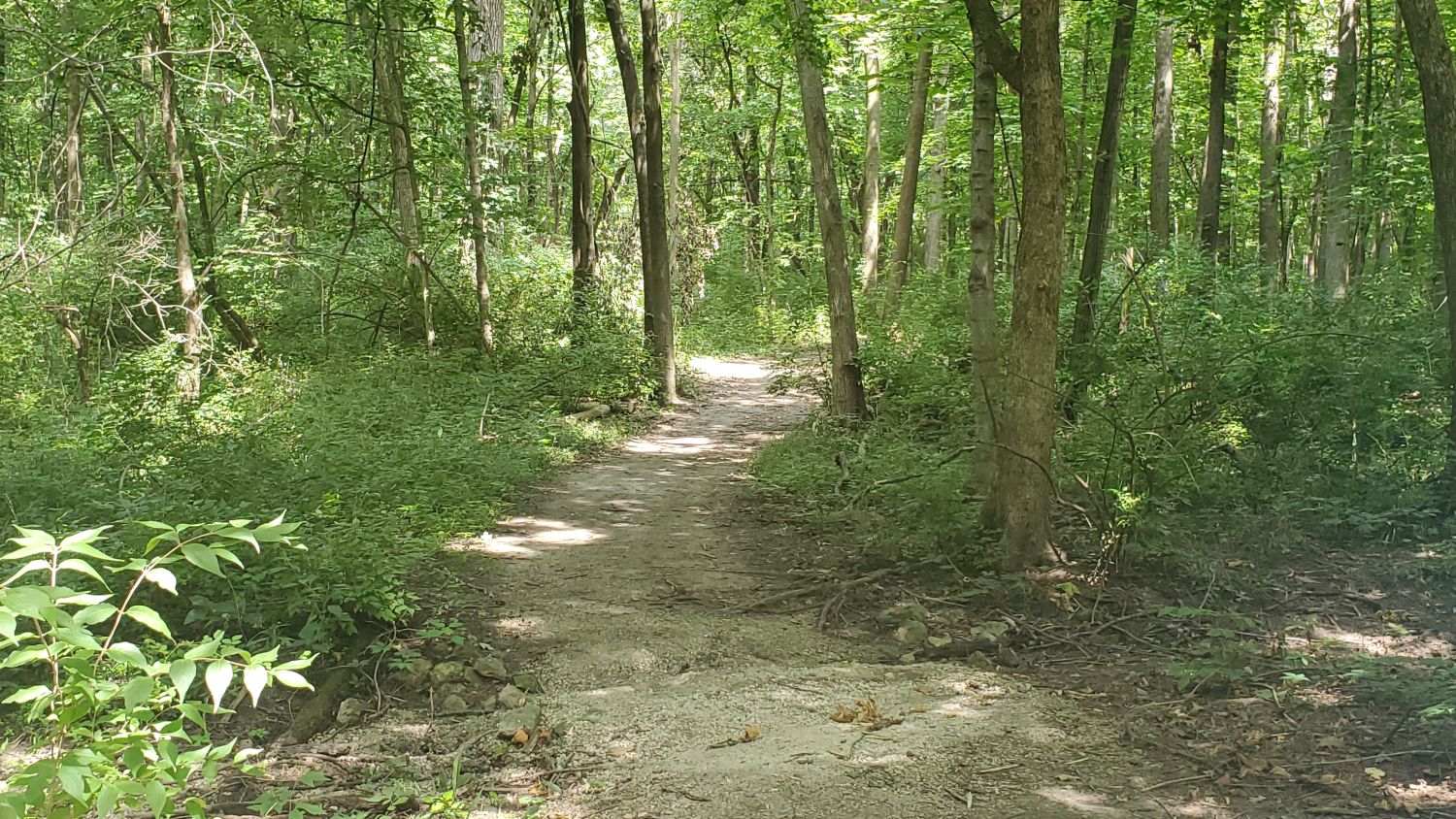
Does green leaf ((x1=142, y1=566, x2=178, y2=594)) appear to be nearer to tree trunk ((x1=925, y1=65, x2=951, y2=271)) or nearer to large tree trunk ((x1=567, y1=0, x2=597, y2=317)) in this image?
large tree trunk ((x1=567, y1=0, x2=597, y2=317))

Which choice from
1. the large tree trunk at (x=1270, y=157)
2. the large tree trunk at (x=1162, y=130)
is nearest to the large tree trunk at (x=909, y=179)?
the large tree trunk at (x=1162, y=130)

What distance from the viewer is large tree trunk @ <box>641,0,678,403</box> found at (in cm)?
1458

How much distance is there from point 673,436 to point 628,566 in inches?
242

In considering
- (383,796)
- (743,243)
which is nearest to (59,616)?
(383,796)

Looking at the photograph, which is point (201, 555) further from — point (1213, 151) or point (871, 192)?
point (871, 192)

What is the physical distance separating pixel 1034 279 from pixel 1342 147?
34.1 ft

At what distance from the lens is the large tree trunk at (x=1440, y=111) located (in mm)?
6867

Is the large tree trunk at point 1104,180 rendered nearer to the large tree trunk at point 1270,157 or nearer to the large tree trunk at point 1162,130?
the large tree trunk at point 1162,130

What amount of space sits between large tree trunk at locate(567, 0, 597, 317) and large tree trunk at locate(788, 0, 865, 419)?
4874 mm

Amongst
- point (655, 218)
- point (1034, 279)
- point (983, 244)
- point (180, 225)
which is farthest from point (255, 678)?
point (655, 218)

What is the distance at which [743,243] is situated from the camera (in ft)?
107

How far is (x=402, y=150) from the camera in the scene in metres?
13.9

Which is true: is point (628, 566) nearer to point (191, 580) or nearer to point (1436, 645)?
point (191, 580)

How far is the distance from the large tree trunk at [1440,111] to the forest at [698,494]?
27mm
